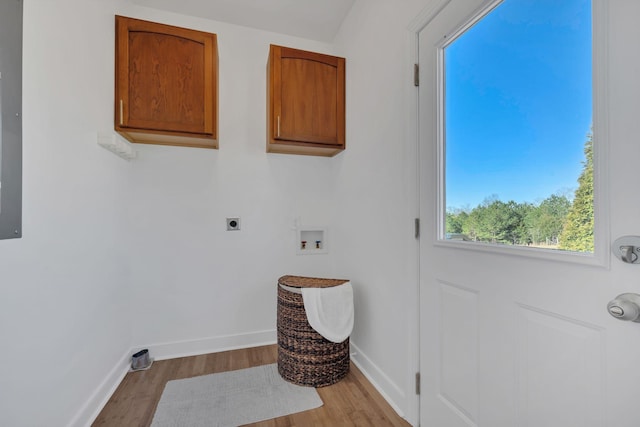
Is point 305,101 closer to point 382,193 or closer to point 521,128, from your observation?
point 382,193

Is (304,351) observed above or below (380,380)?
above

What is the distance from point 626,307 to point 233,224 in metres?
2.23

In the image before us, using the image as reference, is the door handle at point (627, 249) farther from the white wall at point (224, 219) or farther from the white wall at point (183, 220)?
the white wall at point (224, 219)

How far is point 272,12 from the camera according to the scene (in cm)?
217

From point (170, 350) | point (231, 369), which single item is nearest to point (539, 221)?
point (231, 369)

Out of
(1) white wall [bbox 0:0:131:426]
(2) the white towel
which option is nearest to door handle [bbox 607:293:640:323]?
(2) the white towel

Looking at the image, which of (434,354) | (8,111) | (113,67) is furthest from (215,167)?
(434,354)

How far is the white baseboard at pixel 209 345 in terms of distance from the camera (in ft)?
7.00

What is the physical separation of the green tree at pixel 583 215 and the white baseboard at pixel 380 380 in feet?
3.91

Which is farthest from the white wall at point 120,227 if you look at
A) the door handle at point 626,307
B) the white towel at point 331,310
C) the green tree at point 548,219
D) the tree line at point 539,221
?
the door handle at point 626,307

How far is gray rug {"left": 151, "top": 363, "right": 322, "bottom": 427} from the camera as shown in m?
1.50

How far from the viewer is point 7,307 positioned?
94 cm

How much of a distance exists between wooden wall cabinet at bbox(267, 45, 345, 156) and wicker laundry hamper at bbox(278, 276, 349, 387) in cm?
112

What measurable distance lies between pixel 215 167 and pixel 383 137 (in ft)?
4.59
